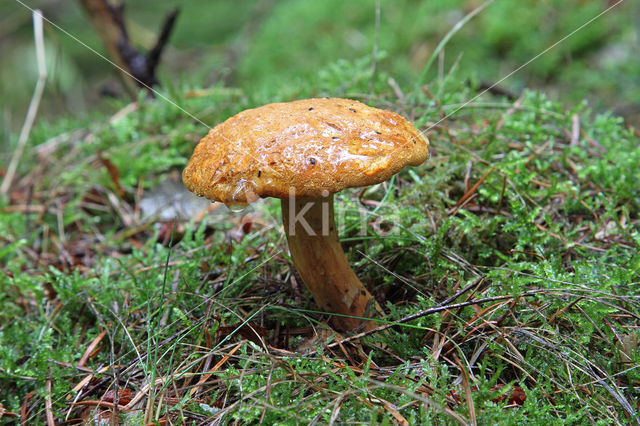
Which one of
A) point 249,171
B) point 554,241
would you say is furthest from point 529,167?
point 249,171

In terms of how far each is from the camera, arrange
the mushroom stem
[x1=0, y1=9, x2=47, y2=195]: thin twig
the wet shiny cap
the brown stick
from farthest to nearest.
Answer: the brown stick
[x1=0, y1=9, x2=47, y2=195]: thin twig
the mushroom stem
the wet shiny cap

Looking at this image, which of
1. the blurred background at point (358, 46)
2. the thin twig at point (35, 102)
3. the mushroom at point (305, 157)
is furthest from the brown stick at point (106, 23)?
the mushroom at point (305, 157)

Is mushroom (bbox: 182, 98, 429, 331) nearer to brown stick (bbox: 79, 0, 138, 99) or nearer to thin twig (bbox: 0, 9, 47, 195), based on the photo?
thin twig (bbox: 0, 9, 47, 195)

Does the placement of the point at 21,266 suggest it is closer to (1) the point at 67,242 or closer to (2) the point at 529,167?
(1) the point at 67,242

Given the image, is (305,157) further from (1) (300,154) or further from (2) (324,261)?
(2) (324,261)

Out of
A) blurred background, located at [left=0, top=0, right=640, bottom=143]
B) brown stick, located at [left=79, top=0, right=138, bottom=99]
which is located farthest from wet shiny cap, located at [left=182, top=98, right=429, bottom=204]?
brown stick, located at [left=79, top=0, right=138, bottom=99]

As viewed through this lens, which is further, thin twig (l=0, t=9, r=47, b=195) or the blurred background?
the blurred background

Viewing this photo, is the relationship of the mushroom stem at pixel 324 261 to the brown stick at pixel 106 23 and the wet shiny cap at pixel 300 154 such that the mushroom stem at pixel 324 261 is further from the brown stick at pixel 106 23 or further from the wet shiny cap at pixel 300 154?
the brown stick at pixel 106 23

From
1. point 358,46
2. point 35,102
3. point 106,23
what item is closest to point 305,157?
point 35,102
